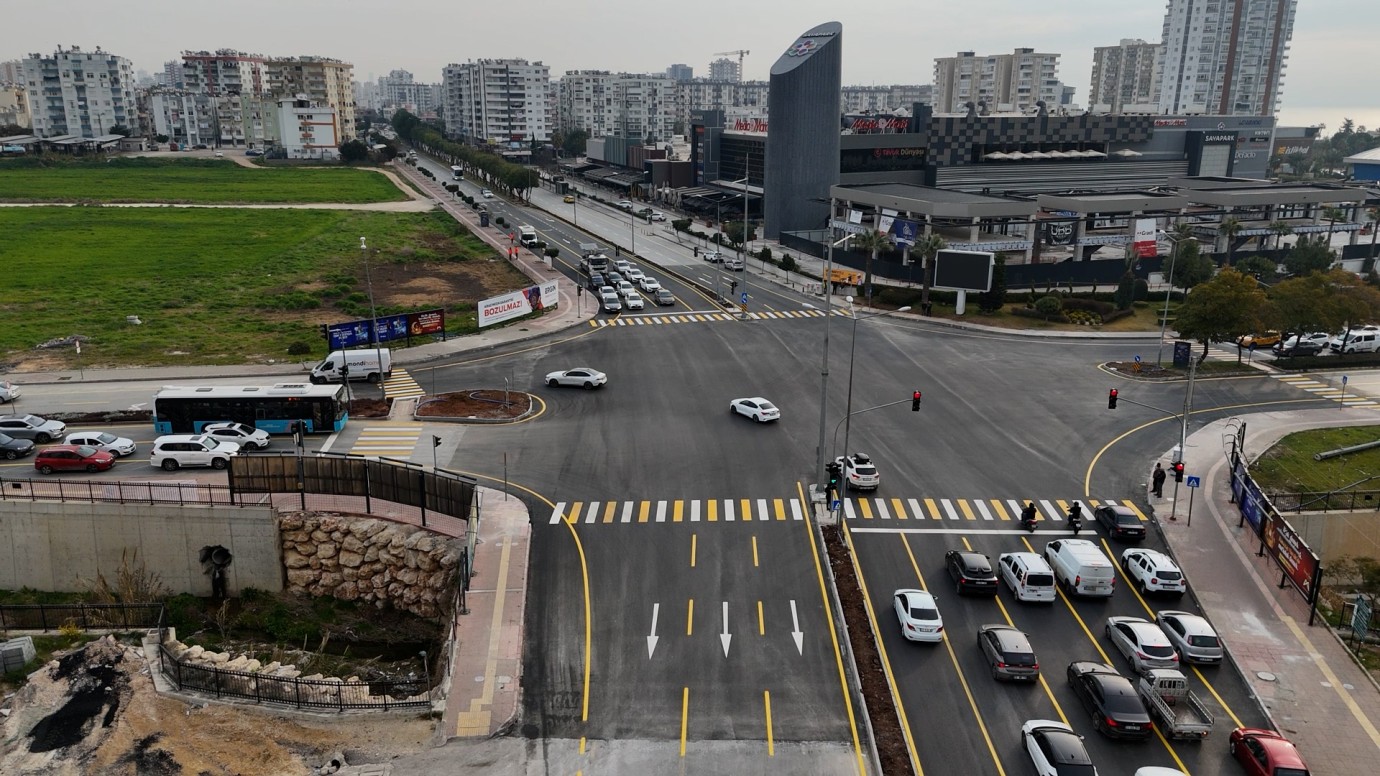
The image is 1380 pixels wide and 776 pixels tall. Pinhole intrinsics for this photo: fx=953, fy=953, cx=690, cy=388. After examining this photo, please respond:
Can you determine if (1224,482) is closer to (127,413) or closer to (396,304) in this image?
(127,413)

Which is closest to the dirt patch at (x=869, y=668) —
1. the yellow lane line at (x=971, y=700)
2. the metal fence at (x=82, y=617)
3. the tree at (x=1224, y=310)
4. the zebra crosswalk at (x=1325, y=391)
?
the yellow lane line at (x=971, y=700)

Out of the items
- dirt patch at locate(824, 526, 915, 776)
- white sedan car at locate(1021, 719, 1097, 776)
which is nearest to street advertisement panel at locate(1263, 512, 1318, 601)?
white sedan car at locate(1021, 719, 1097, 776)

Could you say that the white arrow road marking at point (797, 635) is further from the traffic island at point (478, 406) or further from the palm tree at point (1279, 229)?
the palm tree at point (1279, 229)

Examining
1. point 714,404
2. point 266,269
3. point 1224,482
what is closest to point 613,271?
Result: point 266,269

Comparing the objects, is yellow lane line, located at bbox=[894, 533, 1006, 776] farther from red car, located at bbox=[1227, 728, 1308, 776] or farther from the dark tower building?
the dark tower building

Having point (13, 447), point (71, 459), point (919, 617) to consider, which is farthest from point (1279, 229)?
point (13, 447)

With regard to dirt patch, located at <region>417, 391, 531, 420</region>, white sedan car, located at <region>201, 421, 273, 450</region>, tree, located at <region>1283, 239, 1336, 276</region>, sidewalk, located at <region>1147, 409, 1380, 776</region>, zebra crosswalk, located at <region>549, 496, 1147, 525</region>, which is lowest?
sidewalk, located at <region>1147, 409, 1380, 776</region>

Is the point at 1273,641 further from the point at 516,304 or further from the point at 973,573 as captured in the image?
the point at 516,304
